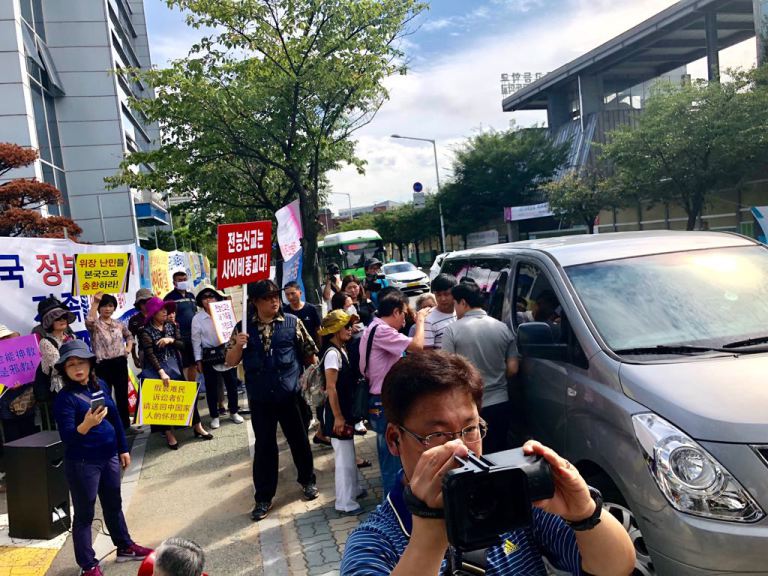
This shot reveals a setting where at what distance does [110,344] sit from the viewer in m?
6.35

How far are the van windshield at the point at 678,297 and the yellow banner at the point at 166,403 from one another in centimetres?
424

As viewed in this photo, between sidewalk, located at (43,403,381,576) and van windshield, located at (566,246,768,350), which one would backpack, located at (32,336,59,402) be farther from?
van windshield, located at (566,246,768,350)

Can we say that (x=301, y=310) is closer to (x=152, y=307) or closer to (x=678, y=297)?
(x=152, y=307)

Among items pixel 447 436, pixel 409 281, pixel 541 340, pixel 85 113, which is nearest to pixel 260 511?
pixel 541 340

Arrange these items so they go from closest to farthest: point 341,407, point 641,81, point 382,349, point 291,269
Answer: point 382,349, point 341,407, point 291,269, point 641,81

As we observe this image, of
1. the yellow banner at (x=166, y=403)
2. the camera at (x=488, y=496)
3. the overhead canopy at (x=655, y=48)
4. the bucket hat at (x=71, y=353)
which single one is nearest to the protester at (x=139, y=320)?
the yellow banner at (x=166, y=403)

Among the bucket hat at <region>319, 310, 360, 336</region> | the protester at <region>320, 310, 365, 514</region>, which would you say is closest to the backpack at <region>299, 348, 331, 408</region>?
the protester at <region>320, 310, 365, 514</region>

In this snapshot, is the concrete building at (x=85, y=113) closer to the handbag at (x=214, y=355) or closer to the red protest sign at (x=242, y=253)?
the handbag at (x=214, y=355)

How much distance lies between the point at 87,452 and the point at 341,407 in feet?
5.79

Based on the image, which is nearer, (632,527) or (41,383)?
(632,527)

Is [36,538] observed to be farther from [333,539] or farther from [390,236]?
[390,236]

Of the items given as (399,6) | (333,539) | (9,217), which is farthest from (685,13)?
(333,539)

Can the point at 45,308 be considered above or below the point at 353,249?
below

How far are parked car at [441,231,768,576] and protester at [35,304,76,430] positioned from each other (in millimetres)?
4048
